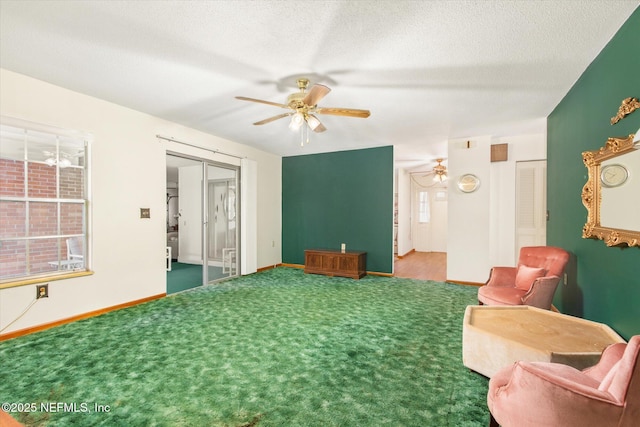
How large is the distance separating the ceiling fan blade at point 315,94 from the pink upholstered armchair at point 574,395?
93.2 inches

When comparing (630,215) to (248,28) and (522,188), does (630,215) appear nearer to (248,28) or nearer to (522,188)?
(248,28)

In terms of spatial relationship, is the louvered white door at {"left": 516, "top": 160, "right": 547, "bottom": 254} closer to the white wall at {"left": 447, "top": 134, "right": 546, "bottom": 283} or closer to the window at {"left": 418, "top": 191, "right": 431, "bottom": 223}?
the white wall at {"left": 447, "top": 134, "right": 546, "bottom": 283}

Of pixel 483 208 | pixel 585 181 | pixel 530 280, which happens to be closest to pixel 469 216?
pixel 483 208

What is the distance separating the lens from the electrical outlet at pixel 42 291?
3078 mm

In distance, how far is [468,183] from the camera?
5258mm

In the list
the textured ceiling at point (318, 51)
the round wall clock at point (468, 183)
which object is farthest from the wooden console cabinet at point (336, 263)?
the textured ceiling at point (318, 51)

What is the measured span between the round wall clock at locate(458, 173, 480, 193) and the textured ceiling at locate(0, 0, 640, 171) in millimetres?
1400

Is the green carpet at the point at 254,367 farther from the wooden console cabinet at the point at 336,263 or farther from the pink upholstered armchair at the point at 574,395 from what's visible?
the wooden console cabinet at the point at 336,263

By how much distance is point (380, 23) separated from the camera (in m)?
2.13

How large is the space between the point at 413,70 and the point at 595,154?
1705 mm

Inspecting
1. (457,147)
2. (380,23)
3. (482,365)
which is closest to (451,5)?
(380,23)

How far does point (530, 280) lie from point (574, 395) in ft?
7.91

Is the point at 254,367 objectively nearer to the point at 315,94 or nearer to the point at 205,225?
the point at 315,94

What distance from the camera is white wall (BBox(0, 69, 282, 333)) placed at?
303 cm
